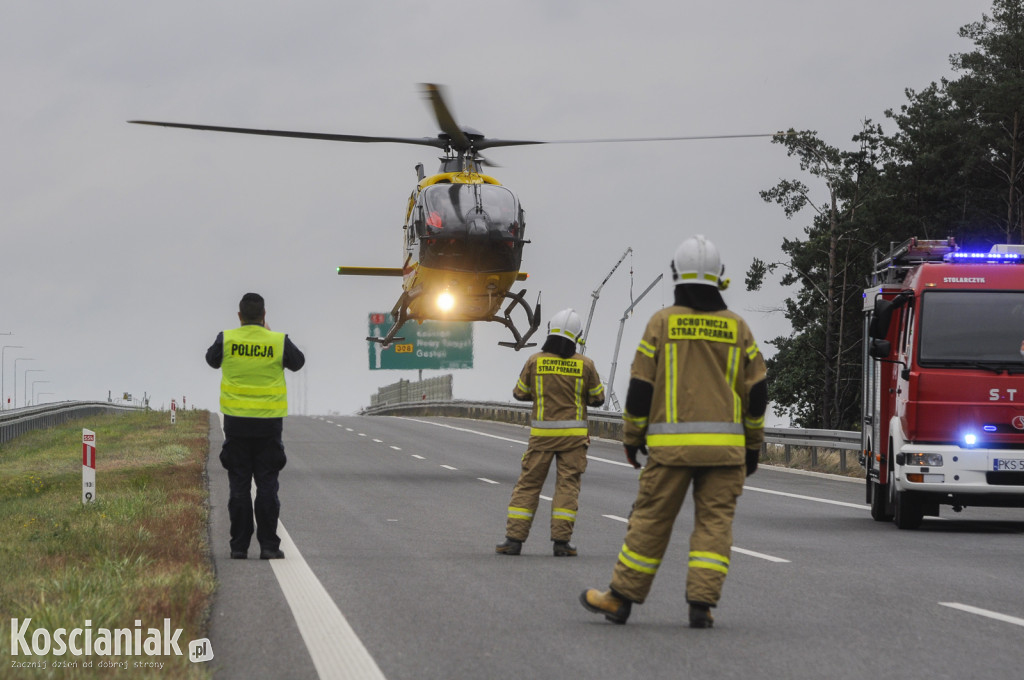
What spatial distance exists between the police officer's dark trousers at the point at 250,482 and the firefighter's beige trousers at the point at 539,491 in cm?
192

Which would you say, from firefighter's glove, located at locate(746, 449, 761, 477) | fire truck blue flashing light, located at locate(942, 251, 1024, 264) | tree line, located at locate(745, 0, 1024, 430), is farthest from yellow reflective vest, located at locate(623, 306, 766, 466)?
tree line, located at locate(745, 0, 1024, 430)

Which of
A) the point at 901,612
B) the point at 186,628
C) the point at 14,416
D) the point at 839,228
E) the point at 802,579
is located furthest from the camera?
the point at 839,228

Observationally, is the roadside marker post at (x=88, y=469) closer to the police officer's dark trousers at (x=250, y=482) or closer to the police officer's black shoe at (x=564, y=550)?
the police officer's dark trousers at (x=250, y=482)

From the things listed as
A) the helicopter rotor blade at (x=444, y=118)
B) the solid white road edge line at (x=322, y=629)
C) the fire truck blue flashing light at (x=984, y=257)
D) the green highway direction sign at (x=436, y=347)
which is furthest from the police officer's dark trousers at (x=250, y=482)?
the green highway direction sign at (x=436, y=347)

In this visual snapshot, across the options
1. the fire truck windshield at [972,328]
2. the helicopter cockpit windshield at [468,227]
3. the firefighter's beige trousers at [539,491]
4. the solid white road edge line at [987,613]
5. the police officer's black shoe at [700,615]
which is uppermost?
the helicopter cockpit windshield at [468,227]

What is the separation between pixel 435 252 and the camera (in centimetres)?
2503

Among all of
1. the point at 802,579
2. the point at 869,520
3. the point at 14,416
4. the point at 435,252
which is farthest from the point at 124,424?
the point at 802,579

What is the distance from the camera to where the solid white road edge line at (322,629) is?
7047 mm

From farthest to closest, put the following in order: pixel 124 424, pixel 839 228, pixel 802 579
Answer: pixel 839 228
pixel 124 424
pixel 802 579

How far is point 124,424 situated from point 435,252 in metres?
22.1

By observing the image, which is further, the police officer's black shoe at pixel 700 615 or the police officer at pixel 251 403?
the police officer at pixel 251 403

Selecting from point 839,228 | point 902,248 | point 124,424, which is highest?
point 839,228

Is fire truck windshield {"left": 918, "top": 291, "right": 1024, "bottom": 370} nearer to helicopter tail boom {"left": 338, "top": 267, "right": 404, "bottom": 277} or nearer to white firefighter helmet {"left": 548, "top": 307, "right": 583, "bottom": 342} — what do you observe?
white firefighter helmet {"left": 548, "top": 307, "right": 583, "bottom": 342}

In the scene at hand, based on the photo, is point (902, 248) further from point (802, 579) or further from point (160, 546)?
point (160, 546)
